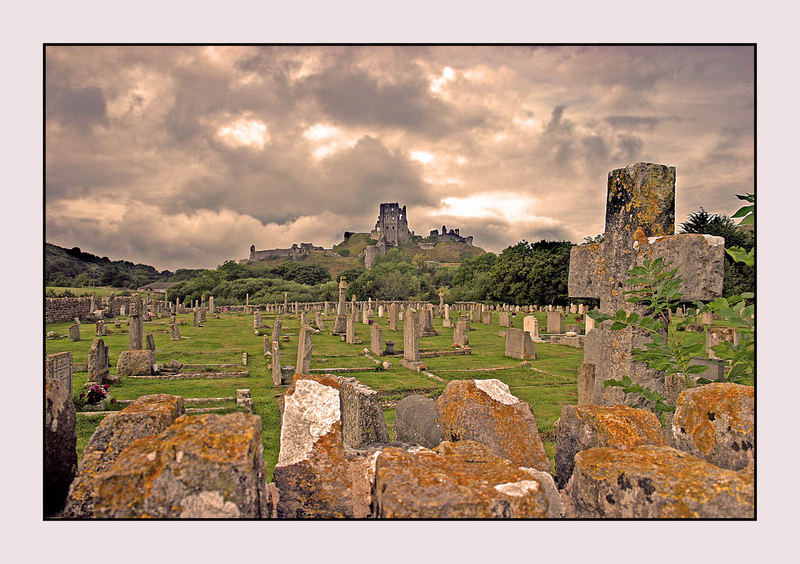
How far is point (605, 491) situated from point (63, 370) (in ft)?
35.8

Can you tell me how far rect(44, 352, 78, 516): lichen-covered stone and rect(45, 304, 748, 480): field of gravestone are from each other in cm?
297

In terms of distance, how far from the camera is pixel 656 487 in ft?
6.66

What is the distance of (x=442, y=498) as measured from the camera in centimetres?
195

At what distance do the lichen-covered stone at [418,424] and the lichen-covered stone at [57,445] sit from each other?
240 centimetres

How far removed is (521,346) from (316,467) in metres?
18.3

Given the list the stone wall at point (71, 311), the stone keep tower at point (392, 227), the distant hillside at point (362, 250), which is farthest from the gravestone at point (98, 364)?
the stone keep tower at point (392, 227)

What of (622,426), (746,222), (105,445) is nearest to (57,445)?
(105,445)

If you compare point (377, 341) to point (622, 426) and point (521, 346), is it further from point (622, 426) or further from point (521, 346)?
point (622, 426)

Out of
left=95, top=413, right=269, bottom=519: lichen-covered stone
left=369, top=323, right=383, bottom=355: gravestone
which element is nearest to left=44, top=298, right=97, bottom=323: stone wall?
left=369, top=323, right=383, bottom=355: gravestone

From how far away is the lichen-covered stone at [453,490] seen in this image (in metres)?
1.94

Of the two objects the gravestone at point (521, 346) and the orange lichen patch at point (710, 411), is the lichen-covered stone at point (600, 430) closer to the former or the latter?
the orange lichen patch at point (710, 411)

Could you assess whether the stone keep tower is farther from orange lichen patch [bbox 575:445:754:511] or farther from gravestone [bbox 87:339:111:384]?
orange lichen patch [bbox 575:445:754:511]

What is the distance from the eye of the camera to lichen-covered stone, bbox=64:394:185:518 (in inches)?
93.6

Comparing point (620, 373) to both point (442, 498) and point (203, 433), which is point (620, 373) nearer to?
point (442, 498)
